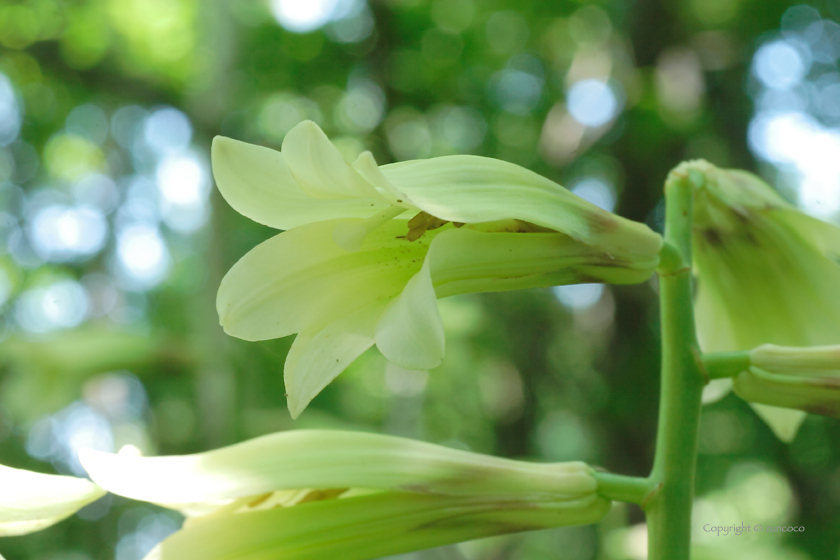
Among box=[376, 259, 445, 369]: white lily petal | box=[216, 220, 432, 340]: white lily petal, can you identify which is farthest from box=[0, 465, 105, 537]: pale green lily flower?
box=[376, 259, 445, 369]: white lily petal

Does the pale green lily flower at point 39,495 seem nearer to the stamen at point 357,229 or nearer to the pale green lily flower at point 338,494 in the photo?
the pale green lily flower at point 338,494

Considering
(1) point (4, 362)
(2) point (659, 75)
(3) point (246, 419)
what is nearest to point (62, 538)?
(1) point (4, 362)

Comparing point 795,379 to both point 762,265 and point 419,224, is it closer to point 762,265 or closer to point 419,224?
point 762,265

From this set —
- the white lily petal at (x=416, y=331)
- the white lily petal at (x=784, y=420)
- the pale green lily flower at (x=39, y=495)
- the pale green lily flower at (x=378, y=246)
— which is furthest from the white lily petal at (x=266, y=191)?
the white lily petal at (x=784, y=420)

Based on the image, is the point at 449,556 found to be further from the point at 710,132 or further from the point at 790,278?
the point at 710,132

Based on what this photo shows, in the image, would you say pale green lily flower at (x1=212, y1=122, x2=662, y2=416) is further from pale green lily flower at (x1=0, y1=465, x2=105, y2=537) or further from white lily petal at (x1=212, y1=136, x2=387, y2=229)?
pale green lily flower at (x1=0, y1=465, x2=105, y2=537)
